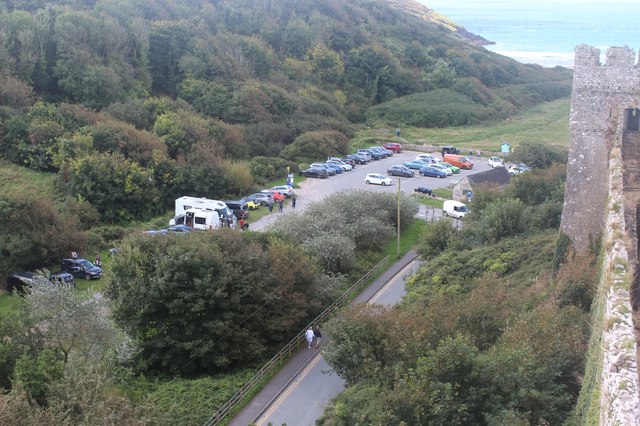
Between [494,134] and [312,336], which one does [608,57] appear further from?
[494,134]

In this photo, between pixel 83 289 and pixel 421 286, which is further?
pixel 83 289

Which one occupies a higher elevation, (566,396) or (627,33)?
(627,33)

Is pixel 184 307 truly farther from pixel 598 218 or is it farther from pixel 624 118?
pixel 624 118

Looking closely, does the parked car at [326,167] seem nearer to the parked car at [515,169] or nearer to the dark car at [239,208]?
the dark car at [239,208]

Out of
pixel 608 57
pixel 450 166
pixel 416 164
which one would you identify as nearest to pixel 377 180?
pixel 416 164

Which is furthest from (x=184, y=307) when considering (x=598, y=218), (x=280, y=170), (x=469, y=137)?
(x=469, y=137)

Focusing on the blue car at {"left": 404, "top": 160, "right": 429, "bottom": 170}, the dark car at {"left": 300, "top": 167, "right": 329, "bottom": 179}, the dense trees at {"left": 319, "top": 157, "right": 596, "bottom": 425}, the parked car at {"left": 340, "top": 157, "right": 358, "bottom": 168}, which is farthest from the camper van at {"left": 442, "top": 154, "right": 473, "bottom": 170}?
the dense trees at {"left": 319, "top": 157, "right": 596, "bottom": 425}

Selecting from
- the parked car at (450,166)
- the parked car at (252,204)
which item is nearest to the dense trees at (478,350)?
the parked car at (252,204)
